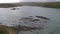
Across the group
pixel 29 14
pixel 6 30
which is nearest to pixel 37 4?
pixel 29 14

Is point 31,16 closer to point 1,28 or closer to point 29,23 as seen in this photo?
point 29,23

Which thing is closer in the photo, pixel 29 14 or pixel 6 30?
pixel 6 30

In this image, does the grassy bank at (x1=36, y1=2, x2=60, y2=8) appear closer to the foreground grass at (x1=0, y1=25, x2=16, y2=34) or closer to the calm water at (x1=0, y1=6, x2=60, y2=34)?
the calm water at (x1=0, y1=6, x2=60, y2=34)

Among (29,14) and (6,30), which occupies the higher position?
(29,14)

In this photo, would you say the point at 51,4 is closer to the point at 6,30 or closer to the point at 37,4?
the point at 37,4

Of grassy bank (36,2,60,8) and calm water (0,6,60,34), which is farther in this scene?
grassy bank (36,2,60,8)

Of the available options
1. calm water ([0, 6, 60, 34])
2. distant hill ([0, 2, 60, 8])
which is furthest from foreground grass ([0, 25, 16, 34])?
distant hill ([0, 2, 60, 8])

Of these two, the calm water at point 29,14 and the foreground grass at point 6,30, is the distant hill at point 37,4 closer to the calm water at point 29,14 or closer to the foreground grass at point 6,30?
the calm water at point 29,14

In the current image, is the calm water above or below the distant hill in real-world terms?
below
